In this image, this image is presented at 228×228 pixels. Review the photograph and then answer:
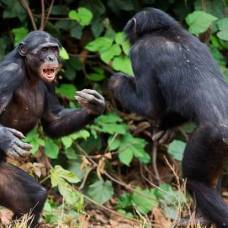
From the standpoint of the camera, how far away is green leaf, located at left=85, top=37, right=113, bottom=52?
974 cm

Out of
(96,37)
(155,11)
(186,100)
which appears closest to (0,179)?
(186,100)

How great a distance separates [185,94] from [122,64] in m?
1.99

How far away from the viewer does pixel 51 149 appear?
9617mm

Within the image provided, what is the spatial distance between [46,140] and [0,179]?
232 centimetres

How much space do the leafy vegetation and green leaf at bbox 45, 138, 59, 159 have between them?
0.04 feet

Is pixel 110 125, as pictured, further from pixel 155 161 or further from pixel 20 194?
pixel 20 194

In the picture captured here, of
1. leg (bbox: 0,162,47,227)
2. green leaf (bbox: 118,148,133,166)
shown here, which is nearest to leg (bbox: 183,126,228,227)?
leg (bbox: 0,162,47,227)

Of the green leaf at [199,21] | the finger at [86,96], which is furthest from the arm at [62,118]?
the green leaf at [199,21]

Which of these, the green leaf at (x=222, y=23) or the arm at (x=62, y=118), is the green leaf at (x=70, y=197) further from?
the green leaf at (x=222, y=23)

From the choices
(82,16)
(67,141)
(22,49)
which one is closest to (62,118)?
(22,49)

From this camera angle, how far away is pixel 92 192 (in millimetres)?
9844

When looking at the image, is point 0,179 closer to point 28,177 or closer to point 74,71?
point 28,177

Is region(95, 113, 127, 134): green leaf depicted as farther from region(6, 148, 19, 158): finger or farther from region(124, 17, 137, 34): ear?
region(6, 148, 19, 158): finger

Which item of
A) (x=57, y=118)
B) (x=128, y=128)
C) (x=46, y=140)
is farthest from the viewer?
(x=128, y=128)
